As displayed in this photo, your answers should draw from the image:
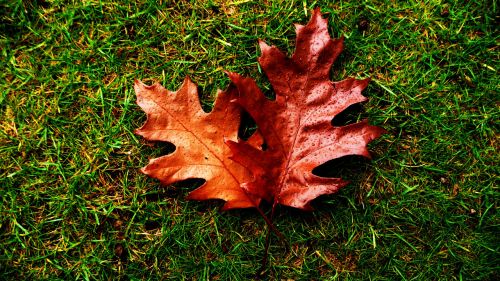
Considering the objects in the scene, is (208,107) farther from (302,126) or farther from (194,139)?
(302,126)

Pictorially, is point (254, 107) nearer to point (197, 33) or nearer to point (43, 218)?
point (197, 33)

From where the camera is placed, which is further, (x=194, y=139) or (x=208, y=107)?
(x=208, y=107)

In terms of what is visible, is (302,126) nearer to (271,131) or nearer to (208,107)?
(271,131)

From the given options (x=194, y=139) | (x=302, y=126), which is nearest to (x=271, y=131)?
(x=302, y=126)

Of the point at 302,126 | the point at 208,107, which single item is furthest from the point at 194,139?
the point at 302,126

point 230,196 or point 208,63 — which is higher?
point 208,63

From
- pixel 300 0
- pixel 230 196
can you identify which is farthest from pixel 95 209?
pixel 300 0

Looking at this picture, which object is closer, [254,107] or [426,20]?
[254,107]
